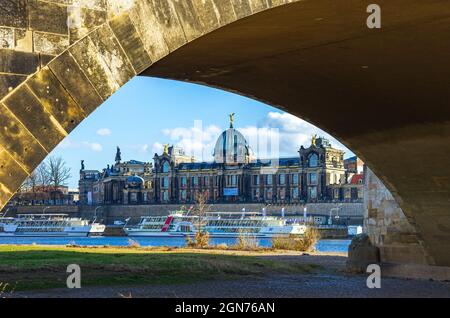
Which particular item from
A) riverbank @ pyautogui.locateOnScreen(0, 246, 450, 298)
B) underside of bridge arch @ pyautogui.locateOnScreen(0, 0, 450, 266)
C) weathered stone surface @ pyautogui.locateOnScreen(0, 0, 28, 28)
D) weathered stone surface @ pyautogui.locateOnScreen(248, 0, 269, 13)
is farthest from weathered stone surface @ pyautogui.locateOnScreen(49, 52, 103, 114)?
riverbank @ pyautogui.locateOnScreen(0, 246, 450, 298)

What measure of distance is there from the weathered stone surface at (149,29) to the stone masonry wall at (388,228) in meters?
13.5

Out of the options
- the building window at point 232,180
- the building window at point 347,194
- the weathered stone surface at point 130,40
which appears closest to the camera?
the weathered stone surface at point 130,40

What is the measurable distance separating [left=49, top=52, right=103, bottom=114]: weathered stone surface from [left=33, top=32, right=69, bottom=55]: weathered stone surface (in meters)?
0.06

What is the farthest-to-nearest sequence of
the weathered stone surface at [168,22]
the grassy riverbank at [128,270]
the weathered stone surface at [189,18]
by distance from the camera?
1. the grassy riverbank at [128,270]
2. the weathered stone surface at [189,18]
3. the weathered stone surface at [168,22]

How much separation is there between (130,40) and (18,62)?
0.92 metres

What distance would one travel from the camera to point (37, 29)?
608cm

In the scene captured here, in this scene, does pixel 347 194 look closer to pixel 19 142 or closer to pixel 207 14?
pixel 207 14

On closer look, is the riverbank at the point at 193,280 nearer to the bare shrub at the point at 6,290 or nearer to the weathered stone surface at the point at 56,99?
the bare shrub at the point at 6,290

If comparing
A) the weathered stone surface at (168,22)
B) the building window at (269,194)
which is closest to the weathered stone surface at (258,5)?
the weathered stone surface at (168,22)

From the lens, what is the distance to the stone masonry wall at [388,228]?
1948cm

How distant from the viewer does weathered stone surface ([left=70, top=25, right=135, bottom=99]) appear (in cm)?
620
